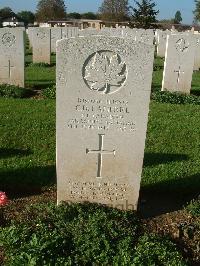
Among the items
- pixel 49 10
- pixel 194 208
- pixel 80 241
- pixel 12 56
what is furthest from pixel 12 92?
pixel 49 10

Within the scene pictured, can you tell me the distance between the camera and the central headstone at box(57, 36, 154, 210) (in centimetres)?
460

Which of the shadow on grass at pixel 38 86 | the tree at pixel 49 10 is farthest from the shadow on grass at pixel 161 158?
the tree at pixel 49 10

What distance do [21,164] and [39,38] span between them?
12661mm

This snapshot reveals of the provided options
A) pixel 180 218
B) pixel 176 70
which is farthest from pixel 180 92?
pixel 180 218

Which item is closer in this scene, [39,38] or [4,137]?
[4,137]

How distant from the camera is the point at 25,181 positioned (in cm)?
596

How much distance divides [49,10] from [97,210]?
197ft

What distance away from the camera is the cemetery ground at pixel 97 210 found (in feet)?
13.9

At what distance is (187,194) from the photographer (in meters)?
6.02

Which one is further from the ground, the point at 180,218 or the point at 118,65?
the point at 118,65

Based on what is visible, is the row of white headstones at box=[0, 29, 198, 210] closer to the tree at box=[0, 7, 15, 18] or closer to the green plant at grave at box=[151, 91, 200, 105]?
the green plant at grave at box=[151, 91, 200, 105]

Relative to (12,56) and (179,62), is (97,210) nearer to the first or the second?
(12,56)

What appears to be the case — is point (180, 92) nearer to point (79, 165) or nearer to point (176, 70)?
point (176, 70)

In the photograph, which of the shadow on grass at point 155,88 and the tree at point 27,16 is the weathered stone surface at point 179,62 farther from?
the tree at point 27,16
